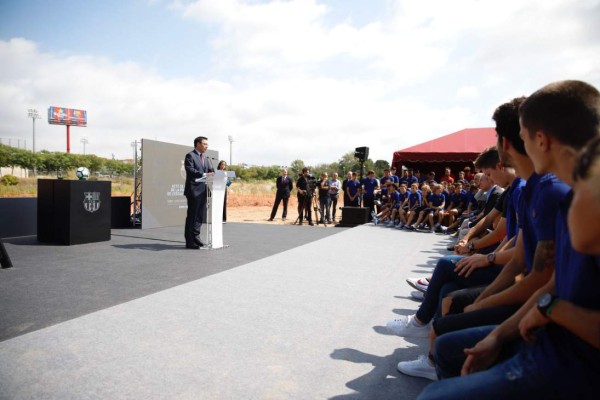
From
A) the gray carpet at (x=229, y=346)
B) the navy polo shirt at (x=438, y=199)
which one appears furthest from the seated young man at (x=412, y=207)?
the gray carpet at (x=229, y=346)

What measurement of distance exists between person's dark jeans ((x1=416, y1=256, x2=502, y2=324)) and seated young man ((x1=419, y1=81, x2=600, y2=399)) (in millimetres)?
993

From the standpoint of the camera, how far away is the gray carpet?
1.95m

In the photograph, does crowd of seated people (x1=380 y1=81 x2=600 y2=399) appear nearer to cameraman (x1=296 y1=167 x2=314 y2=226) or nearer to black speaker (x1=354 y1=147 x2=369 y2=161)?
cameraman (x1=296 y1=167 x2=314 y2=226)

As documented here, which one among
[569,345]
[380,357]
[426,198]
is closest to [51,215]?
[380,357]

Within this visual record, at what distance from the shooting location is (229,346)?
244cm

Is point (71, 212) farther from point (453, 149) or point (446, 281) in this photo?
point (453, 149)

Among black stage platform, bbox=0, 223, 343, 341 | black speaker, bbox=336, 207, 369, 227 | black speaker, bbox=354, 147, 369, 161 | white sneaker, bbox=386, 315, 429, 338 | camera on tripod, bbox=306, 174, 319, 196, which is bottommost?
black stage platform, bbox=0, 223, 343, 341

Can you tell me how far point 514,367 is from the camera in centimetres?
106

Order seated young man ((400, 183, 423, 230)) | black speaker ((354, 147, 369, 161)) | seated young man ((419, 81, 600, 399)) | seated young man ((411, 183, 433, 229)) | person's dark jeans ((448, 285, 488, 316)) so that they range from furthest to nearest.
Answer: black speaker ((354, 147, 369, 161))
seated young man ((400, 183, 423, 230))
seated young man ((411, 183, 433, 229))
person's dark jeans ((448, 285, 488, 316))
seated young man ((419, 81, 600, 399))

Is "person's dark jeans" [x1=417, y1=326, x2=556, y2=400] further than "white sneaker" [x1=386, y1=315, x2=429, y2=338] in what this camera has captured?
No

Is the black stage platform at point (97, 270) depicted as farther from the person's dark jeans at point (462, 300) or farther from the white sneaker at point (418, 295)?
the person's dark jeans at point (462, 300)

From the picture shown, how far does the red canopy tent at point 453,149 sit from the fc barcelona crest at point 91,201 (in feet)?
32.1

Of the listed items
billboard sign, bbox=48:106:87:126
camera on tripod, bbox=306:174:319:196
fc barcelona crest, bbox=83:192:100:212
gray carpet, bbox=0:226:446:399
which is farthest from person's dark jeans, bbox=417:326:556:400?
billboard sign, bbox=48:106:87:126

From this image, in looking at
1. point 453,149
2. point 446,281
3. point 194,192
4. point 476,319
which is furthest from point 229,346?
point 453,149
